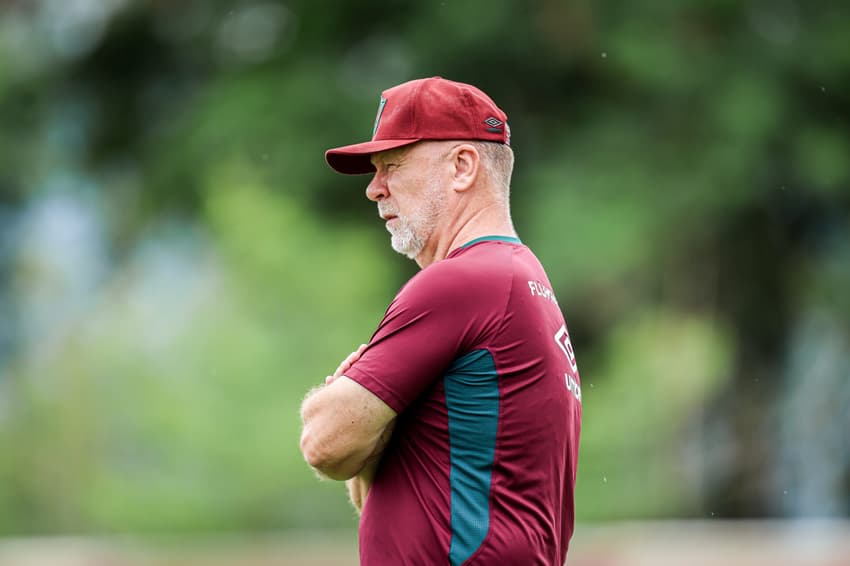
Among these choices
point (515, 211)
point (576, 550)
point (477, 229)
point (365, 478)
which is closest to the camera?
point (365, 478)

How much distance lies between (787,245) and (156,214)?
7.26 meters

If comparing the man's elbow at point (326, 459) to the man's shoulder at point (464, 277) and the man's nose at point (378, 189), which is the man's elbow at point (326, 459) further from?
the man's nose at point (378, 189)

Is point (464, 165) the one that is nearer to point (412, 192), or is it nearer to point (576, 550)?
point (412, 192)

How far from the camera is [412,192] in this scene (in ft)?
10.4

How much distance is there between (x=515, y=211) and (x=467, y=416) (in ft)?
37.7

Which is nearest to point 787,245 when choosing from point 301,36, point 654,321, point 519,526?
point 654,321

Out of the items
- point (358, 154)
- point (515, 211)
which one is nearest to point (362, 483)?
point (358, 154)

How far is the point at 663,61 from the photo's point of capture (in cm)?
1390

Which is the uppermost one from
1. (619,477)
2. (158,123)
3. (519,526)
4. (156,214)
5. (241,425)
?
(158,123)

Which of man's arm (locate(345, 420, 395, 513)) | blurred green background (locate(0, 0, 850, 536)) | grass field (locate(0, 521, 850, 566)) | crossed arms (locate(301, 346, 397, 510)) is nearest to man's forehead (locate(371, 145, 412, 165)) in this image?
crossed arms (locate(301, 346, 397, 510))

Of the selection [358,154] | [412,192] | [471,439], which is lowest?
[471,439]

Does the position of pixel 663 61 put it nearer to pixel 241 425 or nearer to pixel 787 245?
pixel 787 245

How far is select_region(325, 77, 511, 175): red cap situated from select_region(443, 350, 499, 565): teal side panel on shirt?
573 millimetres

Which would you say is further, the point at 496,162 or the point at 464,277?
the point at 496,162
